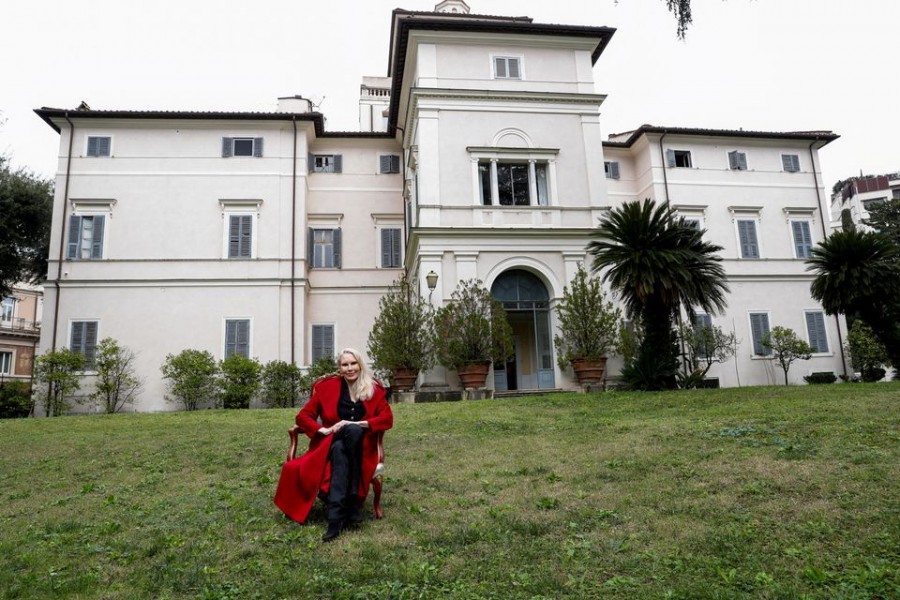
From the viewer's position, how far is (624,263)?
16.1 m

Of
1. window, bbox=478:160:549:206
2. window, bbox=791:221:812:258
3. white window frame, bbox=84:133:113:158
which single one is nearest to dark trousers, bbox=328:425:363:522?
window, bbox=478:160:549:206

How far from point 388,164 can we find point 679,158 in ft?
42.1

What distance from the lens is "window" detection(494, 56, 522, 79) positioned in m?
21.7

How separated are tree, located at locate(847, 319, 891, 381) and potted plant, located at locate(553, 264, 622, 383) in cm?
1182

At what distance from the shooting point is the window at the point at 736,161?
28578 mm

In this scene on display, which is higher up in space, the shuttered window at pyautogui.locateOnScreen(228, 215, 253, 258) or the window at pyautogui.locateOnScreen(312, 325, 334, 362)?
the shuttered window at pyautogui.locateOnScreen(228, 215, 253, 258)

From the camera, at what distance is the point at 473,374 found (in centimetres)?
1773

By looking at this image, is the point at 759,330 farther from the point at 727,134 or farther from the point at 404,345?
the point at 404,345

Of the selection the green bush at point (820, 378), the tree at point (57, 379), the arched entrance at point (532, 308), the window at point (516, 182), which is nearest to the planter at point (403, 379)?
the arched entrance at point (532, 308)

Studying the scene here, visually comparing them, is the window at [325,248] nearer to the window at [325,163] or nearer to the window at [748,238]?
the window at [325,163]

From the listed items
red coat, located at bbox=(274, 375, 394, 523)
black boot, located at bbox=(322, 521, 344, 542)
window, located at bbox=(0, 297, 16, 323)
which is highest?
window, located at bbox=(0, 297, 16, 323)

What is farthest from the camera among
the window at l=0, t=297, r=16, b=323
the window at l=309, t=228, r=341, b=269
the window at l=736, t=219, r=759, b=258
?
the window at l=0, t=297, r=16, b=323

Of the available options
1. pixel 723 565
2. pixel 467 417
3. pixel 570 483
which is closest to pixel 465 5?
pixel 467 417

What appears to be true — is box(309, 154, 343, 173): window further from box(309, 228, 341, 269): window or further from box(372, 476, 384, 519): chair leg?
box(372, 476, 384, 519): chair leg
